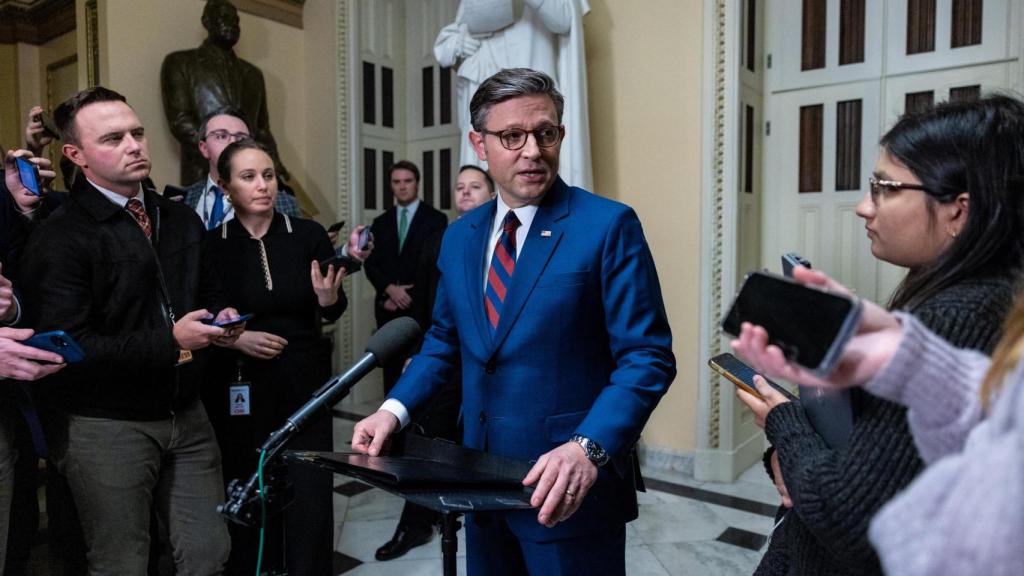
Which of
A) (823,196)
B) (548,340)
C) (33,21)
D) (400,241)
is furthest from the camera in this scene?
(33,21)

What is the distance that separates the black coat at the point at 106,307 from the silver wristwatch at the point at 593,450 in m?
1.18

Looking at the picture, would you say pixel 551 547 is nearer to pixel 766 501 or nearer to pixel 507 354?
pixel 507 354

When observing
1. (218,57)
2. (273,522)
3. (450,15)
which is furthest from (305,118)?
(273,522)

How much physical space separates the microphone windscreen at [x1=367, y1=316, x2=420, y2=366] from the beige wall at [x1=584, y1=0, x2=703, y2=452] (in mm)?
2694

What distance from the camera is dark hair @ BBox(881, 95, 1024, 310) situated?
0.94 m

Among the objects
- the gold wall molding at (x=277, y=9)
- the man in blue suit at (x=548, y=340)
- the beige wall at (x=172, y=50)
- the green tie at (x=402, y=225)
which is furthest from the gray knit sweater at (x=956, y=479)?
the gold wall molding at (x=277, y=9)

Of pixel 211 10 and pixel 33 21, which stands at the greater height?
pixel 33 21

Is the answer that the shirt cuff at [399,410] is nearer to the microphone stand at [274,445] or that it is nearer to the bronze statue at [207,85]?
the microphone stand at [274,445]

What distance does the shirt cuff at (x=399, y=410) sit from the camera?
149 cm

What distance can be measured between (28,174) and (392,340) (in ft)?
4.41

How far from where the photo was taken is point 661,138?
13.0 ft

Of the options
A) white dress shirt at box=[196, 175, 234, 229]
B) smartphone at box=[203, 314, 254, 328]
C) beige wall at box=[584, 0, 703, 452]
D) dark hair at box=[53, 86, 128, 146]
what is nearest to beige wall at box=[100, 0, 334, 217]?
white dress shirt at box=[196, 175, 234, 229]

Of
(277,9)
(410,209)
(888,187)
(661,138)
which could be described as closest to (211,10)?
(277,9)

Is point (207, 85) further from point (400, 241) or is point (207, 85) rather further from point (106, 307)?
point (106, 307)
